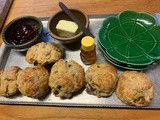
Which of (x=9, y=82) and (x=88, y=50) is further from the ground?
(x=88, y=50)

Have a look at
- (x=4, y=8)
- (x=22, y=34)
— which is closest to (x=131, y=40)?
(x=22, y=34)

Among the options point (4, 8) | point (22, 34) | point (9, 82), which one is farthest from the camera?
point (4, 8)

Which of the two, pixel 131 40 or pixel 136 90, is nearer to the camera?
pixel 136 90

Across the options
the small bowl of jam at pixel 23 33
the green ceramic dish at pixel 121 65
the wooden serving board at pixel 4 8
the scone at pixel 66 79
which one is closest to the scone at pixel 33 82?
the scone at pixel 66 79

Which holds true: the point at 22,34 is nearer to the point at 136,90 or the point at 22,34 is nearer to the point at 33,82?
the point at 33,82

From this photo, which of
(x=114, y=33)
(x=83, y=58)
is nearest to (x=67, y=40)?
(x=83, y=58)

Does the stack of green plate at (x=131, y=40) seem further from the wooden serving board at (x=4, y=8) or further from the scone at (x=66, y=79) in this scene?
the wooden serving board at (x=4, y=8)
